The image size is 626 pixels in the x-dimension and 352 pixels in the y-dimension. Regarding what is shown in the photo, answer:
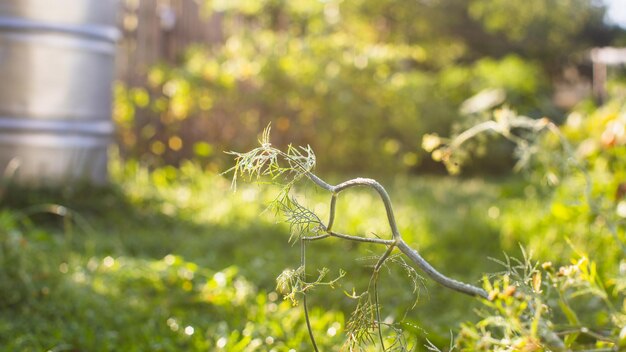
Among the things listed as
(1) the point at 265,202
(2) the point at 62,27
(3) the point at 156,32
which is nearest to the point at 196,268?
(1) the point at 265,202

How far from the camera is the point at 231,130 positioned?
20.5 ft

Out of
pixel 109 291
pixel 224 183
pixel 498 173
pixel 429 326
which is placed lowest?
pixel 498 173

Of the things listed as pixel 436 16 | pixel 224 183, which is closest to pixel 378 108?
pixel 224 183

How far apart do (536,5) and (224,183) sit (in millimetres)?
6695

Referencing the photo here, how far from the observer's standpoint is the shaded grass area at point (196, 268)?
7.23 feet

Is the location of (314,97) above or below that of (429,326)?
below

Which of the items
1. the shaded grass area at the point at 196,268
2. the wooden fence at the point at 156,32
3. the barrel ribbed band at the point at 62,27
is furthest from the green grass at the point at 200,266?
the wooden fence at the point at 156,32

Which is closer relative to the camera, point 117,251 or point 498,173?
point 117,251

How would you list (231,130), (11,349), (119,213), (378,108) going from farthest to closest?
(378,108), (231,130), (119,213), (11,349)

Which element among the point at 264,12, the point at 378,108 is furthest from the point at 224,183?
the point at 264,12

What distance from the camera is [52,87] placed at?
449cm

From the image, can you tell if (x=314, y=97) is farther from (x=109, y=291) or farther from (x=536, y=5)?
(x=536, y=5)

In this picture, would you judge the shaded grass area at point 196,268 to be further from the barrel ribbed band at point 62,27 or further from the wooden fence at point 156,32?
the wooden fence at point 156,32

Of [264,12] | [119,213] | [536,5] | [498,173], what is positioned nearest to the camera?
[119,213]
